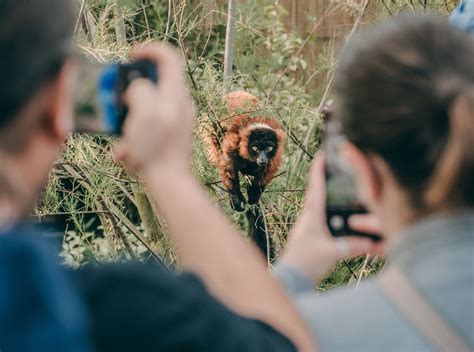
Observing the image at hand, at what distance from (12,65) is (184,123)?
0.73 feet

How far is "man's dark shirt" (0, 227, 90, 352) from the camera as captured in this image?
724mm

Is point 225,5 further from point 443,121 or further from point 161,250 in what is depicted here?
point 443,121

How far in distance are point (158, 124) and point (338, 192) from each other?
234mm

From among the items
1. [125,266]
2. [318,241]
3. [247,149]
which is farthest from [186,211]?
[247,149]

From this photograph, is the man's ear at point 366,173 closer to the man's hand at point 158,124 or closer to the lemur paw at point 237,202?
the man's hand at point 158,124

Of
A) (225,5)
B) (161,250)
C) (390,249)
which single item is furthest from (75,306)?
(225,5)

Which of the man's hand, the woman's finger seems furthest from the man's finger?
the woman's finger

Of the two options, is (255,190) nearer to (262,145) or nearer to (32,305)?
(262,145)

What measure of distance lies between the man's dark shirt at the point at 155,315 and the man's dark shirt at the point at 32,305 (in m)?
0.06

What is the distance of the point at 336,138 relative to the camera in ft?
3.15

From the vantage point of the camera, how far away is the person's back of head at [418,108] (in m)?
0.86

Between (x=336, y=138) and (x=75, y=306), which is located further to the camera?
(x=336, y=138)

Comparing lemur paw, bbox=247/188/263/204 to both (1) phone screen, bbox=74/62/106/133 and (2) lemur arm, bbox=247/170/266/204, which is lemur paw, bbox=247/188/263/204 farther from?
(1) phone screen, bbox=74/62/106/133

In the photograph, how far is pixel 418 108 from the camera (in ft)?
2.82
